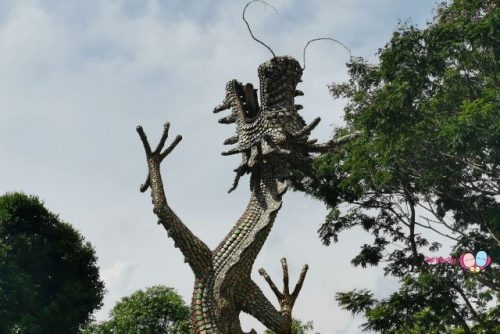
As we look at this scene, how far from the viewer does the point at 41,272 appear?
13.9 meters

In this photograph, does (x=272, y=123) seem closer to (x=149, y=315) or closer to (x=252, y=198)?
(x=252, y=198)

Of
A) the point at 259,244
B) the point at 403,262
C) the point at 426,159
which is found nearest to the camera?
the point at 259,244

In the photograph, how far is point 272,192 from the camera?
8359 millimetres

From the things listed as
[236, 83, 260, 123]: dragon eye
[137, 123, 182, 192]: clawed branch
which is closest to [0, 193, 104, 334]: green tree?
[137, 123, 182, 192]: clawed branch

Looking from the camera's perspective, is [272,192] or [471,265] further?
[471,265]

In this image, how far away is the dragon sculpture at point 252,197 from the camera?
25.0 ft

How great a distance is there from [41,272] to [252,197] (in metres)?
7.35

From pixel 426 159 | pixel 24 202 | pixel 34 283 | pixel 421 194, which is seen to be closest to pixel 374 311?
pixel 421 194

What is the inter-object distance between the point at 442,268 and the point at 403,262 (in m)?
1.41

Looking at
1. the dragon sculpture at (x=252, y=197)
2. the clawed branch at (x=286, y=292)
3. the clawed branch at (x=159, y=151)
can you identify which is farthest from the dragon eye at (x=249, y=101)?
the clawed branch at (x=286, y=292)

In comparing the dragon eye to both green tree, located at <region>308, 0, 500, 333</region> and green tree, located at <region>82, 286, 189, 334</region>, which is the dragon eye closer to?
green tree, located at <region>308, 0, 500, 333</region>

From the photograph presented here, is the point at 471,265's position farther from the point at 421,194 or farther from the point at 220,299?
the point at 220,299

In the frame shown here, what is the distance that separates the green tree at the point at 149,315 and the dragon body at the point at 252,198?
1208 cm

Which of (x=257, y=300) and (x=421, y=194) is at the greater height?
(x=421, y=194)
